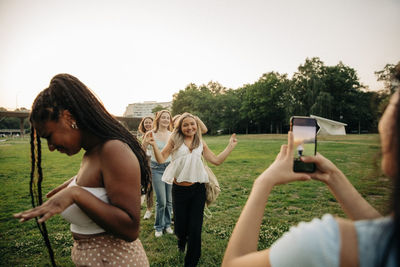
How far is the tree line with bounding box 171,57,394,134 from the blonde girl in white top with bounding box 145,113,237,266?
49.7 m

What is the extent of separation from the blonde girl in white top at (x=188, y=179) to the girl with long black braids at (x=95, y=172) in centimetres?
215

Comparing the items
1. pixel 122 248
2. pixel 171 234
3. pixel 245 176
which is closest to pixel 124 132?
pixel 122 248

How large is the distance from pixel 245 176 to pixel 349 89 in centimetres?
5966

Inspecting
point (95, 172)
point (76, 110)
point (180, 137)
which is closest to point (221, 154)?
point (180, 137)

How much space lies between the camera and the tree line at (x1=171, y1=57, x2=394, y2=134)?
2013 inches

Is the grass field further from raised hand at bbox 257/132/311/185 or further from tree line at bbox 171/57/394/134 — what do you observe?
tree line at bbox 171/57/394/134

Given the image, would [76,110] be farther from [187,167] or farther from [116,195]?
[187,167]

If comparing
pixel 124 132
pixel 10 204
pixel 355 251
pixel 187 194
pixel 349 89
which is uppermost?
pixel 349 89

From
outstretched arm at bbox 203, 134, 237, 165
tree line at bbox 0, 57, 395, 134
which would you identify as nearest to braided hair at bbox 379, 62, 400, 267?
outstretched arm at bbox 203, 134, 237, 165

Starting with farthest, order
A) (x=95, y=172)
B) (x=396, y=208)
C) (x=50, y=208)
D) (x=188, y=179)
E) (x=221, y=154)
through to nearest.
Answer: (x=221, y=154) < (x=188, y=179) < (x=95, y=172) < (x=50, y=208) < (x=396, y=208)

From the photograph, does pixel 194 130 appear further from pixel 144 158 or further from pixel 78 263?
pixel 78 263

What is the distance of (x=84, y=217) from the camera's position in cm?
157

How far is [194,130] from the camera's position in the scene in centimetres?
445

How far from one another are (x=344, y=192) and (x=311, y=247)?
27.0 inches
